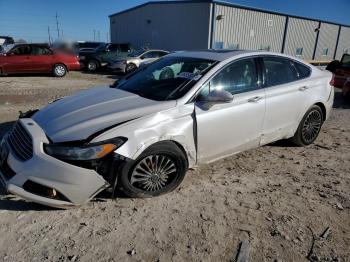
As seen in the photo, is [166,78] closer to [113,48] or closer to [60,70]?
[60,70]

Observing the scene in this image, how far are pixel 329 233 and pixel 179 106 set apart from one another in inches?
76.0

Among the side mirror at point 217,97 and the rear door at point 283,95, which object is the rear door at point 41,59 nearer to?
the rear door at point 283,95

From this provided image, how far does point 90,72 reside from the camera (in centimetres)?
1814

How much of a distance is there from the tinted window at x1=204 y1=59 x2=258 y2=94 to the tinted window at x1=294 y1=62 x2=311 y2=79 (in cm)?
105

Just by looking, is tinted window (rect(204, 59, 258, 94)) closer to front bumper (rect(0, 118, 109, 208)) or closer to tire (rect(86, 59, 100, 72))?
front bumper (rect(0, 118, 109, 208))

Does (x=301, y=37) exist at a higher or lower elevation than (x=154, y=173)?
higher

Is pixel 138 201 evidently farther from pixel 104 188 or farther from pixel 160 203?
pixel 104 188

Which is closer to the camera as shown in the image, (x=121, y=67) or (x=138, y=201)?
(x=138, y=201)

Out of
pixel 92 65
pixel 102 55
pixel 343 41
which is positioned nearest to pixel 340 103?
pixel 102 55

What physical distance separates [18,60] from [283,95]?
1290 cm

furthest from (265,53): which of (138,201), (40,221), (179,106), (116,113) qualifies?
(40,221)

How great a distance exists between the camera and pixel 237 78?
4055 millimetres

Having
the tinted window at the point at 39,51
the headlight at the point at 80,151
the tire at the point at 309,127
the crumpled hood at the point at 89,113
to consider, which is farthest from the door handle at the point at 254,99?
the tinted window at the point at 39,51

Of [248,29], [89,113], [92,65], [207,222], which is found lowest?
[92,65]
